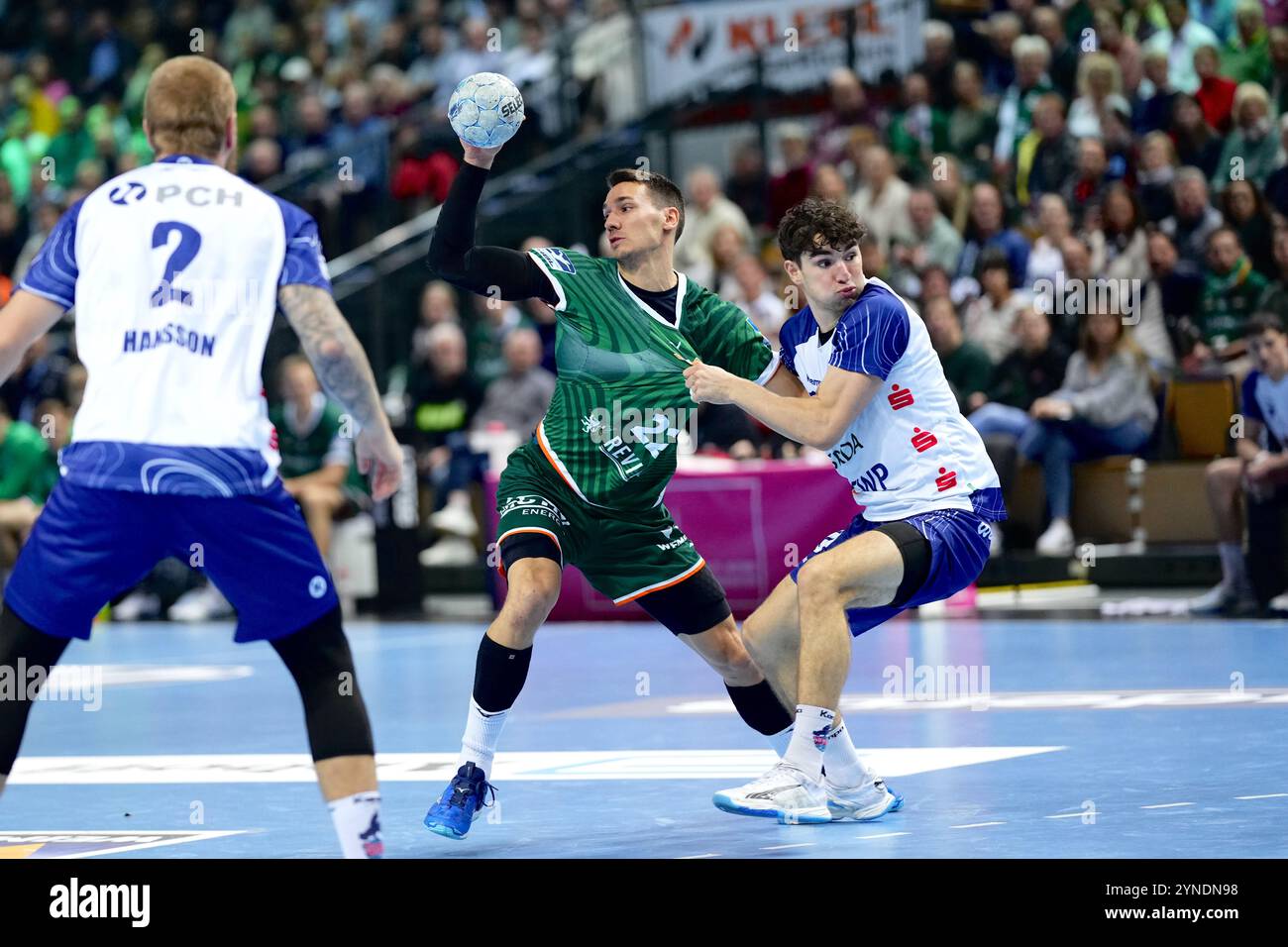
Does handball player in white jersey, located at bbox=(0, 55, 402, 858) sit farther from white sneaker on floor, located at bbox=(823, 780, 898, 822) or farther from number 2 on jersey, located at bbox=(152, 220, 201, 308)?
white sneaker on floor, located at bbox=(823, 780, 898, 822)

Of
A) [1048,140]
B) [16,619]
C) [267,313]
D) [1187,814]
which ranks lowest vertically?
[1187,814]

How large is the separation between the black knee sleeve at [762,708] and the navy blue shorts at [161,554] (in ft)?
7.28

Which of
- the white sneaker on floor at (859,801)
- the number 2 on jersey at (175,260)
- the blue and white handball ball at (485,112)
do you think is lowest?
the white sneaker on floor at (859,801)

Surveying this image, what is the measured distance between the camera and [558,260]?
669 centimetres

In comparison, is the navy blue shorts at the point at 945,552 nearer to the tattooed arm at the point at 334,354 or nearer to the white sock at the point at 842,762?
the white sock at the point at 842,762

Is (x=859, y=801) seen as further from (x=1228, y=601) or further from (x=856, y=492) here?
(x=1228, y=601)

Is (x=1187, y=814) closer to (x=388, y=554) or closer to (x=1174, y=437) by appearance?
(x=1174, y=437)

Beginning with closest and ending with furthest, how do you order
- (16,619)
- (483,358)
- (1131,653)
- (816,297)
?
(16,619)
(816,297)
(1131,653)
(483,358)

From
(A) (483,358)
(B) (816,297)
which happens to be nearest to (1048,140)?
(A) (483,358)

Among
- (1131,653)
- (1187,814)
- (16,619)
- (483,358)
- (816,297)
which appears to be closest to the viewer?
(16,619)

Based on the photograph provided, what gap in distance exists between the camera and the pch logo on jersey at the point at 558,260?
6.67 m

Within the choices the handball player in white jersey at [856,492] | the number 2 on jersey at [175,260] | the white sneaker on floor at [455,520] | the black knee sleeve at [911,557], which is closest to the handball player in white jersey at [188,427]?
the number 2 on jersey at [175,260]
